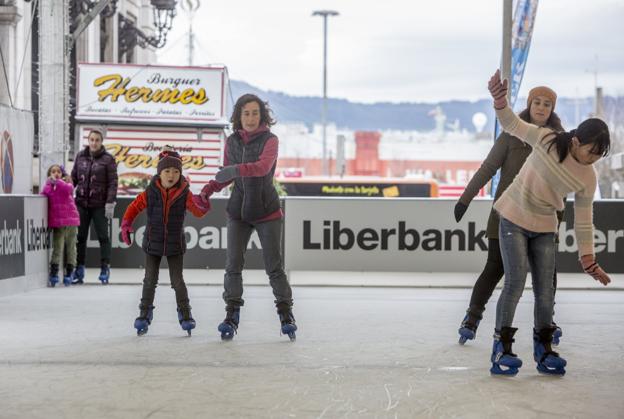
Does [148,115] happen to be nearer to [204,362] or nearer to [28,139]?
[28,139]

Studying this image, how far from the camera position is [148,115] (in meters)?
27.8

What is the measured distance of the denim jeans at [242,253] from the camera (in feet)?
26.9

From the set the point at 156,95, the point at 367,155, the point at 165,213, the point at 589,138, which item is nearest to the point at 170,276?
the point at 165,213

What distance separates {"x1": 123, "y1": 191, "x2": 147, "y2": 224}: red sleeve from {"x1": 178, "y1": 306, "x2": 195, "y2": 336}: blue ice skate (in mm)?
770

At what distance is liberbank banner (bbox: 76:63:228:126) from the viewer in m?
27.4

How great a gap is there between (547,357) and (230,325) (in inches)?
97.6

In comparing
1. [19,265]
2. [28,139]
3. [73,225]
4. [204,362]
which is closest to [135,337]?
[204,362]

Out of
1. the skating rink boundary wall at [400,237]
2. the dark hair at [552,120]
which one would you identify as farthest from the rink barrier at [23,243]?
the dark hair at [552,120]

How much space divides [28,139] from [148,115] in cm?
1182

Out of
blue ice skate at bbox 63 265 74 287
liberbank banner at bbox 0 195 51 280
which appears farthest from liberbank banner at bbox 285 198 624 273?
liberbank banner at bbox 0 195 51 280

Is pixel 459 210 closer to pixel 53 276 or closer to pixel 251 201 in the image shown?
pixel 251 201

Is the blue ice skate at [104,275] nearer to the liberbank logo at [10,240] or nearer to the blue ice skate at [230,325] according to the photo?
the liberbank logo at [10,240]

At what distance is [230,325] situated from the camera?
8203 millimetres

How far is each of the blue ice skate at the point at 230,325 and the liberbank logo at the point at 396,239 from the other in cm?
652
